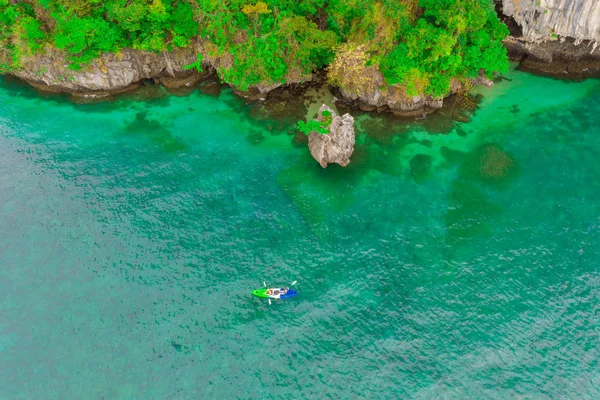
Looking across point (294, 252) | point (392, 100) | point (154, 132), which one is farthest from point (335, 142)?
point (154, 132)

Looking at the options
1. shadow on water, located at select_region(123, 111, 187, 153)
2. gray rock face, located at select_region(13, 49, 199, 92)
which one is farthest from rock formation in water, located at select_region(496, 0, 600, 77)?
shadow on water, located at select_region(123, 111, 187, 153)

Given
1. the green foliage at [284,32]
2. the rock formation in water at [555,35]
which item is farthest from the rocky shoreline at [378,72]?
the green foliage at [284,32]

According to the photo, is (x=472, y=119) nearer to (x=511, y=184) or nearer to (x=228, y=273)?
(x=511, y=184)

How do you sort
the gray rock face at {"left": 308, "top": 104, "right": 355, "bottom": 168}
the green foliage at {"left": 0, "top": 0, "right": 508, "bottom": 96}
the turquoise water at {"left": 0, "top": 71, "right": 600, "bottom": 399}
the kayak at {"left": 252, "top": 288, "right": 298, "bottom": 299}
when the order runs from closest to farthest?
the turquoise water at {"left": 0, "top": 71, "right": 600, "bottom": 399}
the kayak at {"left": 252, "top": 288, "right": 298, "bottom": 299}
the green foliage at {"left": 0, "top": 0, "right": 508, "bottom": 96}
the gray rock face at {"left": 308, "top": 104, "right": 355, "bottom": 168}

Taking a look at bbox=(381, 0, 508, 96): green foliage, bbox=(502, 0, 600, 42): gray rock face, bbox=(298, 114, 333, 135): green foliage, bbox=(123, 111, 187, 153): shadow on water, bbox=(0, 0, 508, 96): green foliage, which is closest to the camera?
bbox=(381, 0, 508, 96): green foliage

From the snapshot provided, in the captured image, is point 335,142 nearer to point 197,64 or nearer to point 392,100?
point 392,100

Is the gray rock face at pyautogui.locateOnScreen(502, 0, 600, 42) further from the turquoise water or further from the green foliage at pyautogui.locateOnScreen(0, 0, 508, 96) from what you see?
the turquoise water

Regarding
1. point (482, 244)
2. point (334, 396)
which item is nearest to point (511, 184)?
point (482, 244)

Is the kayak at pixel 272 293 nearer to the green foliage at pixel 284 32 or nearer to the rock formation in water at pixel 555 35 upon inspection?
the green foliage at pixel 284 32
